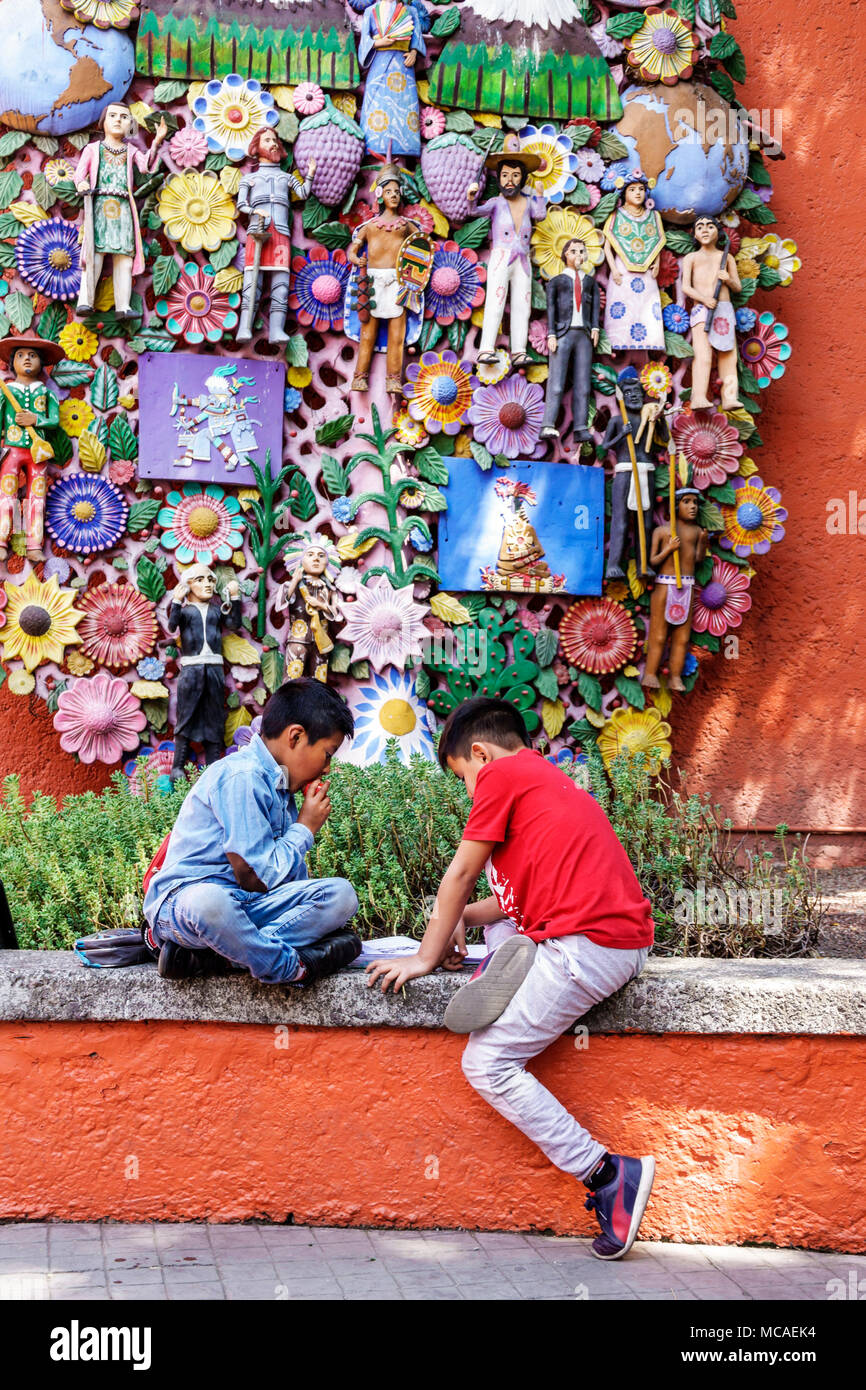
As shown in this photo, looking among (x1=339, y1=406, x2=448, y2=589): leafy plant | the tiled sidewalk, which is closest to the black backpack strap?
the tiled sidewalk

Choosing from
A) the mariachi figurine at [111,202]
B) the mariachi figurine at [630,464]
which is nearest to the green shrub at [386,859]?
the mariachi figurine at [630,464]

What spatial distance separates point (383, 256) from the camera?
6090mm

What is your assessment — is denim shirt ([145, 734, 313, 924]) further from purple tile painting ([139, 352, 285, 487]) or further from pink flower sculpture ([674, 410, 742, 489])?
pink flower sculpture ([674, 410, 742, 489])

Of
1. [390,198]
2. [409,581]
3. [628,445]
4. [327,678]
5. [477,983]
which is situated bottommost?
[477,983]

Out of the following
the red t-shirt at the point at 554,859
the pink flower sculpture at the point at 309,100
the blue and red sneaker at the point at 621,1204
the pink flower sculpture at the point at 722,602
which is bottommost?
the blue and red sneaker at the point at 621,1204

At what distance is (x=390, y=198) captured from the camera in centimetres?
602

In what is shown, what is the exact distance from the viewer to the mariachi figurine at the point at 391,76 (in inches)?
236

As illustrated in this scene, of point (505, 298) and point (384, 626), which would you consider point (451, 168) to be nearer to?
point (505, 298)

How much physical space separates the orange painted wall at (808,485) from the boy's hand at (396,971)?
3672mm

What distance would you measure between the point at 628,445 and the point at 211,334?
204cm

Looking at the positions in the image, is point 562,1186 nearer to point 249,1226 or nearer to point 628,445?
point 249,1226

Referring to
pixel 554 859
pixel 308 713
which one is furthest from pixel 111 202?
pixel 554 859

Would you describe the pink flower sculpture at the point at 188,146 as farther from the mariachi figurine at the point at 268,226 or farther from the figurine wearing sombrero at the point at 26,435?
the figurine wearing sombrero at the point at 26,435

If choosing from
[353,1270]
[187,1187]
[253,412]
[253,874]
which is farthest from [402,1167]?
[253,412]
